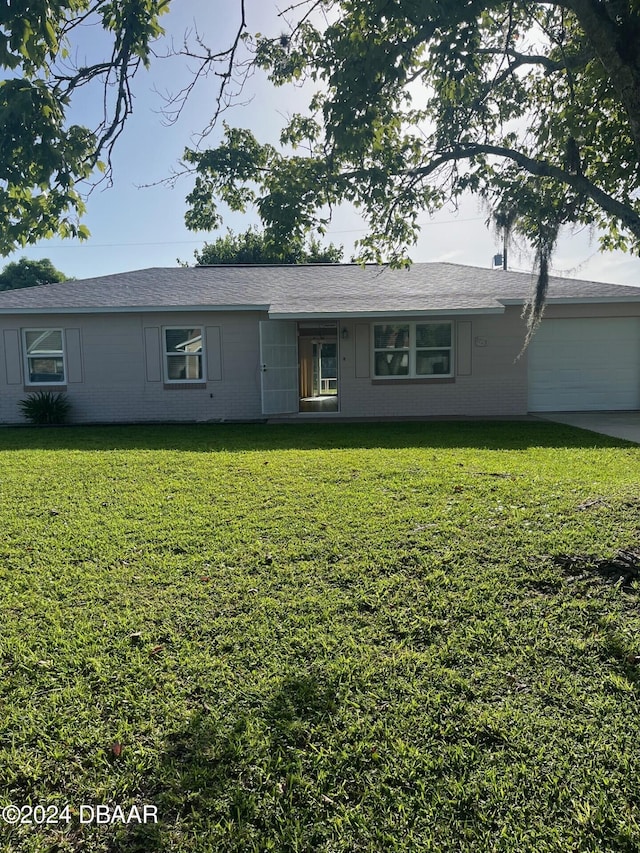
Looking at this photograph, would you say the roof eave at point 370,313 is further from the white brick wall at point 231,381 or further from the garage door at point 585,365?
the garage door at point 585,365

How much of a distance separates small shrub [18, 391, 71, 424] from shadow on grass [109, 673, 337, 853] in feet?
37.6

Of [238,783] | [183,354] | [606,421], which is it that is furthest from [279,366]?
[238,783]

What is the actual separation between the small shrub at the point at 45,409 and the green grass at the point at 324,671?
7.43 meters

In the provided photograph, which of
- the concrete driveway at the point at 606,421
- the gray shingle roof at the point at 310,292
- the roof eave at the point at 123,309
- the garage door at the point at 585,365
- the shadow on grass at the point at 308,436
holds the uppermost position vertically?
the gray shingle roof at the point at 310,292

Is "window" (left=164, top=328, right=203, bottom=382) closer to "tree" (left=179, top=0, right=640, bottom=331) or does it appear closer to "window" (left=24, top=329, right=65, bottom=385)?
"window" (left=24, top=329, right=65, bottom=385)

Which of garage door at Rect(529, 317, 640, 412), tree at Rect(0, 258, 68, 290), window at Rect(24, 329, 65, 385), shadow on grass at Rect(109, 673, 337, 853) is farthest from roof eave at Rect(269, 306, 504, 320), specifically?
tree at Rect(0, 258, 68, 290)

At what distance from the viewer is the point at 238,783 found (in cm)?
190

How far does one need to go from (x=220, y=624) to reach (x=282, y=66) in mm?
5629

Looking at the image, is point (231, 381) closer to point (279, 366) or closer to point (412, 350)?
point (279, 366)

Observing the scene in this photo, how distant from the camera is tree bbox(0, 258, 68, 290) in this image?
40.4 m

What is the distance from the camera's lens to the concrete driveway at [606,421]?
916cm

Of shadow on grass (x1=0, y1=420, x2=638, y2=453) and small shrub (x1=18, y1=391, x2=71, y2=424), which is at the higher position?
small shrub (x1=18, y1=391, x2=71, y2=424)

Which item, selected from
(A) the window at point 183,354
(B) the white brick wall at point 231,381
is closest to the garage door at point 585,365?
(B) the white brick wall at point 231,381

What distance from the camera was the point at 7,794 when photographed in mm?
1857
